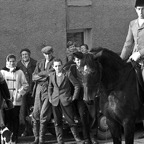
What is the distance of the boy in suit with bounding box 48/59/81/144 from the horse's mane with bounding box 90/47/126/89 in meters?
2.99

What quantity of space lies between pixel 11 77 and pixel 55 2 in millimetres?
4535

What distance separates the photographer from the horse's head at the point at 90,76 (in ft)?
26.8

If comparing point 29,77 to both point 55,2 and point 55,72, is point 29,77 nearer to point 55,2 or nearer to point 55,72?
point 55,72

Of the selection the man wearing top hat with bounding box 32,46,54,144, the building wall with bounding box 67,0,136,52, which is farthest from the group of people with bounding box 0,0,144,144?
the building wall with bounding box 67,0,136,52

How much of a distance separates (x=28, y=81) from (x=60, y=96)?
4.41 ft

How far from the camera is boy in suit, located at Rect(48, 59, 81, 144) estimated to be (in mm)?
11711

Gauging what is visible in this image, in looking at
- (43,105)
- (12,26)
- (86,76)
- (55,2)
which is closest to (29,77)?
(43,105)

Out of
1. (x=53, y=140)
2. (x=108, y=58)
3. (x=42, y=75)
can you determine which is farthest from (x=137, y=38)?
(x=53, y=140)

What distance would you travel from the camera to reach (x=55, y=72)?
11.8 meters

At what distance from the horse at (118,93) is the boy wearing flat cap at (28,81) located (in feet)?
13.3

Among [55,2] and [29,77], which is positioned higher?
[55,2]

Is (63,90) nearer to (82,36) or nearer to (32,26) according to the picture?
(32,26)

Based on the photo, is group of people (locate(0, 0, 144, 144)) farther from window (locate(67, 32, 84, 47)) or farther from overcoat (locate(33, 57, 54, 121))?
window (locate(67, 32, 84, 47))

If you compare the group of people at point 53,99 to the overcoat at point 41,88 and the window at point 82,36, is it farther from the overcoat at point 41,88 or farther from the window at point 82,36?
the window at point 82,36
